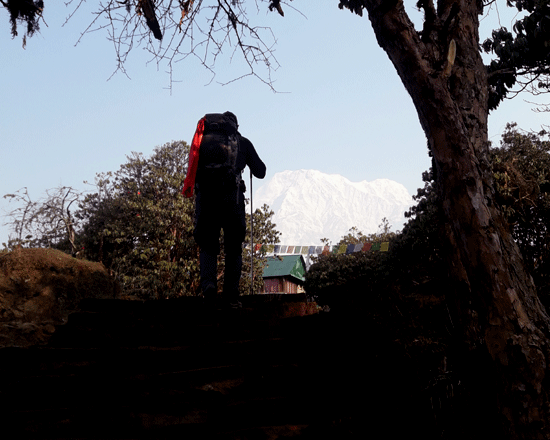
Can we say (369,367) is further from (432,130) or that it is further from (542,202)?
(542,202)

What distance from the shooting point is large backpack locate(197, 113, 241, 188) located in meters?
5.31

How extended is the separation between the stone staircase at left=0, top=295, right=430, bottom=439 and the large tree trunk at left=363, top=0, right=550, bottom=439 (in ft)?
4.20

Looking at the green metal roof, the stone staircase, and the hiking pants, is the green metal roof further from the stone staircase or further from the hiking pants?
the stone staircase

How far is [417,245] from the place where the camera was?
9.55 metres

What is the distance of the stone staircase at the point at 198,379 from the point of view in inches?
113

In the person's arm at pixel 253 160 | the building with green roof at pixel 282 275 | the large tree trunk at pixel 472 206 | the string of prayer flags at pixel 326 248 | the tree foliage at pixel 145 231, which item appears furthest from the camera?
the building with green roof at pixel 282 275

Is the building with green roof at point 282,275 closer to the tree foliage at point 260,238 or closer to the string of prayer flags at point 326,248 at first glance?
the string of prayer flags at point 326,248

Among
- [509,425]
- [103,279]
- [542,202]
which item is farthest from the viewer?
[542,202]

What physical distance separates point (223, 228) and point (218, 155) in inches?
35.8

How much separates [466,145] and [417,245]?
6558 millimetres

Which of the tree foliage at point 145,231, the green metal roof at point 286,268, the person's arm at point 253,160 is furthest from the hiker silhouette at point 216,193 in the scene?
the green metal roof at point 286,268

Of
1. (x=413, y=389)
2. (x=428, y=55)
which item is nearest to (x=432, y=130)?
(x=428, y=55)

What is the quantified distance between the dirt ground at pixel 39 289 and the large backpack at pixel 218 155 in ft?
11.1

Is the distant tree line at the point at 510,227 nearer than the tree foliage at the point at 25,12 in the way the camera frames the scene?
No
